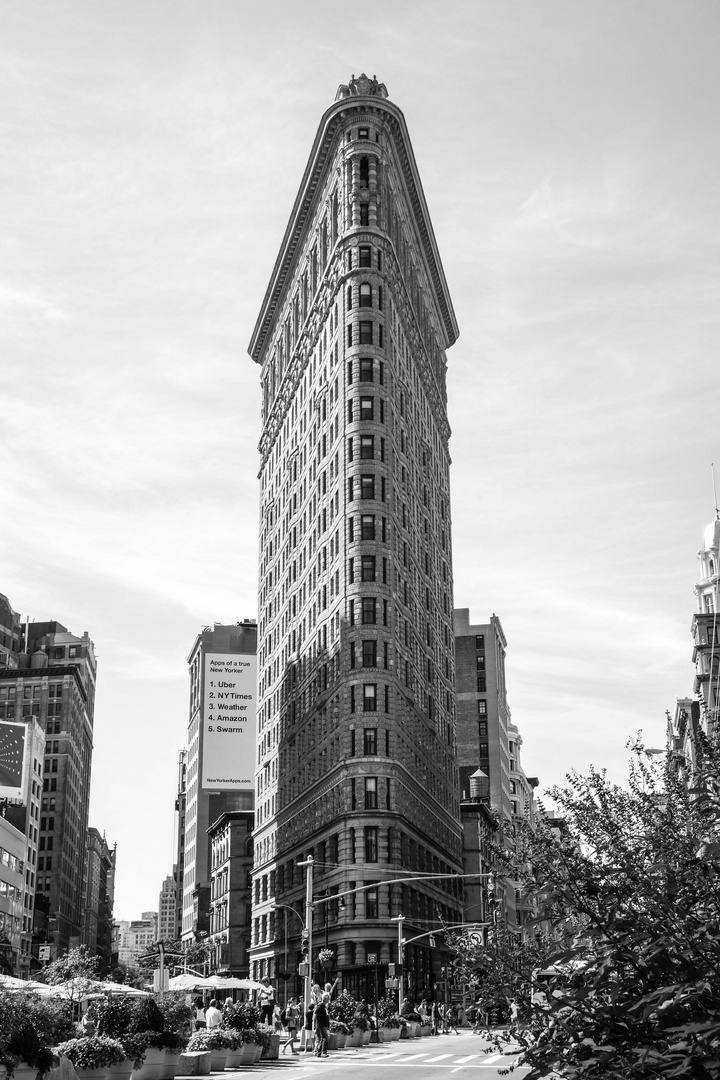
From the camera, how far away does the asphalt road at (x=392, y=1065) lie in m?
32.4

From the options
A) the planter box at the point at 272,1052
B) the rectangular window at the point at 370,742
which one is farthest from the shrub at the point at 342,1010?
the rectangular window at the point at 370,742

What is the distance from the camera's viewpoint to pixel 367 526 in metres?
102

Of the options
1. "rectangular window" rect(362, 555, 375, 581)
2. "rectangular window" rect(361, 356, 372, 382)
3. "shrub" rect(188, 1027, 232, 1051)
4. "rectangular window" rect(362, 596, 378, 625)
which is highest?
"rectangular window" rect(361, 356, 372, 382)

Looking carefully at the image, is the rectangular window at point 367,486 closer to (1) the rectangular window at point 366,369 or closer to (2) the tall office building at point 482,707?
(1) the rectangular window at point 366,369

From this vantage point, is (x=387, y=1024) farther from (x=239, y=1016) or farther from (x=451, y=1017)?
(x=239, y=1016)

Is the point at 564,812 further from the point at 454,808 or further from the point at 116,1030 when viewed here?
the point at 454,808

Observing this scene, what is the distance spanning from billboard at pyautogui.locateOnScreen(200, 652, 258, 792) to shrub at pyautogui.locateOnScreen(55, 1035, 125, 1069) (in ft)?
371

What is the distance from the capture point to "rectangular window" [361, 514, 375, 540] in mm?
101375

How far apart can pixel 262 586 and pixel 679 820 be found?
134175 millimetres

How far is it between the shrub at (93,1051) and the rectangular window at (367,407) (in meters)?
80.2

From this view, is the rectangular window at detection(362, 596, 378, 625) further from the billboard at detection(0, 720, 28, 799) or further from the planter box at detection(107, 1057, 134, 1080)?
the planter box at detection(107, 1057, 134, 1080)

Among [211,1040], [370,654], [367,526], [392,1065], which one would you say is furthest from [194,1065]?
[367,526]

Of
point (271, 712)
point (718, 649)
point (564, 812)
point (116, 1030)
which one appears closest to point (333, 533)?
point (271, 712)

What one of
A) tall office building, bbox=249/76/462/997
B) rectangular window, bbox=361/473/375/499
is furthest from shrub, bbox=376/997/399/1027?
rectangular window, bbox=361/473/375/499
